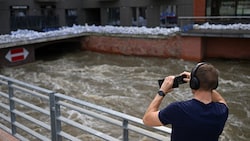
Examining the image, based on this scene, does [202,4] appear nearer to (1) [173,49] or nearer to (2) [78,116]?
→ (1) [173,49]

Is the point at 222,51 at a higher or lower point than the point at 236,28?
lower

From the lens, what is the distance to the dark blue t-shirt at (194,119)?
5.74ft

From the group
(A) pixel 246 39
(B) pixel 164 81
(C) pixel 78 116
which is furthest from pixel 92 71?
(B) pixel 164 81

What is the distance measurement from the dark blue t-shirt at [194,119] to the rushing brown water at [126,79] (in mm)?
5842

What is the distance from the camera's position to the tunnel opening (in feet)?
60.9

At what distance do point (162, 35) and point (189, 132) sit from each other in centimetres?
1464

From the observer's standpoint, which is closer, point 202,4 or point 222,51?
point 222,51

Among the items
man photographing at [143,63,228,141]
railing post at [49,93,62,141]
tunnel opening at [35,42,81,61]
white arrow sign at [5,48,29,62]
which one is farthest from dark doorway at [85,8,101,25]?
man photographing at [143,63,228,141]

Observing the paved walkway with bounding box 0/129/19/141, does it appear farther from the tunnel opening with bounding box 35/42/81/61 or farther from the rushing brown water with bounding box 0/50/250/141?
the tunnel opening with bounding box 35/42/81/61

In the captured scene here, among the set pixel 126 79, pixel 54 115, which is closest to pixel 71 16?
pixel 126 79

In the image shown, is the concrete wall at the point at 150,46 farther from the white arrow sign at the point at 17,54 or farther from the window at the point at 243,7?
the window at the point at 243,7

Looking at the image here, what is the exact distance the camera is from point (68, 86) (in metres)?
12.0

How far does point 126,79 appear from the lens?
12.9 meters

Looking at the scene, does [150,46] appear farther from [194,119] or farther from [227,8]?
[194,119]
